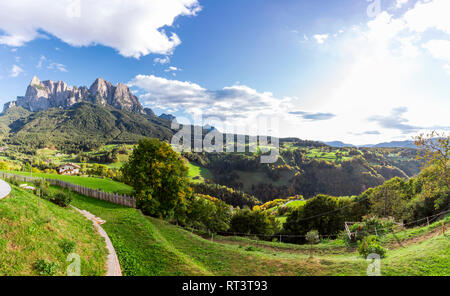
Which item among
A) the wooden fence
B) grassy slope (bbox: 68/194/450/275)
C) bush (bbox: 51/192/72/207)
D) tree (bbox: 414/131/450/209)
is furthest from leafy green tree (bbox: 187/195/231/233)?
tree (bbox: 414/131/450/209)

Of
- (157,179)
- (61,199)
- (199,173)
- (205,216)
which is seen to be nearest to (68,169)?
(199,173)

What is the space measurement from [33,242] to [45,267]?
A: 4.85 feet

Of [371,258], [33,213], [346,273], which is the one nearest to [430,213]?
[371,258]

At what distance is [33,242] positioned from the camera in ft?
26.6

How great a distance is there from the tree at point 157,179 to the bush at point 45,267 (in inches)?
606

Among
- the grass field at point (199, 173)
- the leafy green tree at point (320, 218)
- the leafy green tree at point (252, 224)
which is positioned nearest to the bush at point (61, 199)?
the leafy green tree at point (252, 224)

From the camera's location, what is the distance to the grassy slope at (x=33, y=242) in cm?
704

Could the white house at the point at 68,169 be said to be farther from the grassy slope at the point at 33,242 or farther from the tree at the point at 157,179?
the grassy slope at the point at 33,242

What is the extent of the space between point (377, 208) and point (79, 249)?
144ft

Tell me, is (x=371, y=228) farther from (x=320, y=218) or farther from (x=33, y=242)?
(x=33, y=242)

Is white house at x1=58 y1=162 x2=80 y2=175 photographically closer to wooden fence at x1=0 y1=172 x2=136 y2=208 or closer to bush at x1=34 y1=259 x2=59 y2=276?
wooden fence at x1=0 y1=172 x2=136 y2=208

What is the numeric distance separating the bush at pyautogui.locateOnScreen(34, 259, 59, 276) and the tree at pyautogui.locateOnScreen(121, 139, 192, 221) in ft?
50.5
